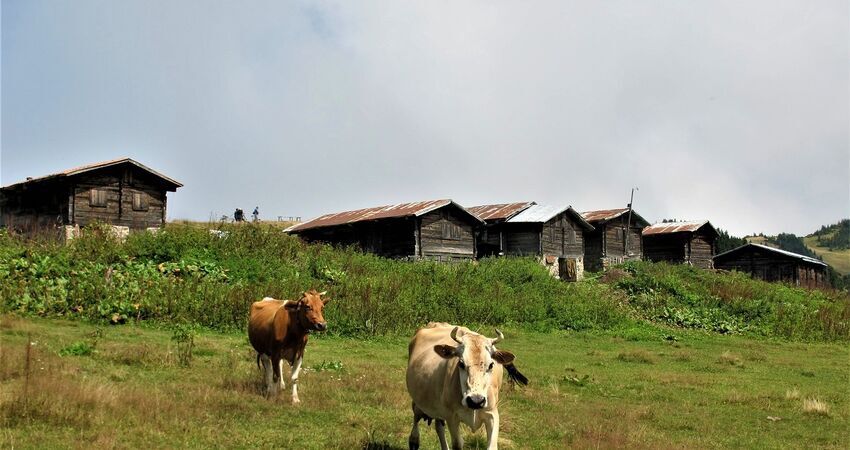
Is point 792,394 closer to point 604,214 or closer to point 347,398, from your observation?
point 347,398

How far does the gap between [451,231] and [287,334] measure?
3104 cm

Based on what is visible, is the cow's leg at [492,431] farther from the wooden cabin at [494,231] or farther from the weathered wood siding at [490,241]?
the weathered wood siding at [490,241]

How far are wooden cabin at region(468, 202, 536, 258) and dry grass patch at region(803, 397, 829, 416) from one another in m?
33.9

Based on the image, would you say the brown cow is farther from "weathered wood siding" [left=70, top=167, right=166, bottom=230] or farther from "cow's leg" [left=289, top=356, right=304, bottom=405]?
"weathered wood siding" [left=70, top=167, right=166, bottom=230]

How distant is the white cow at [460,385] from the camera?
25.1 ft

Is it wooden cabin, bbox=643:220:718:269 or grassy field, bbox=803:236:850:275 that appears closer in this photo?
wooden cabin, bbox=643:220:718:269

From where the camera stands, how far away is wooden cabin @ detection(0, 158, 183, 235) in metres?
34.0

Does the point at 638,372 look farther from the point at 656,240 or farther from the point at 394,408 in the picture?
the point at 656,240

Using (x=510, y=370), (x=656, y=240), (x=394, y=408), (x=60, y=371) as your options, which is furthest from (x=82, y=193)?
(x=656, y=240)

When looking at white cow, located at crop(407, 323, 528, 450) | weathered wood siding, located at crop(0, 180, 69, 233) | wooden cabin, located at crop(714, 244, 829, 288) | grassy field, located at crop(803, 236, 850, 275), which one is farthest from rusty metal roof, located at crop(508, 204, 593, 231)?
grassy field, located at crop(803, 236, 850, 275)

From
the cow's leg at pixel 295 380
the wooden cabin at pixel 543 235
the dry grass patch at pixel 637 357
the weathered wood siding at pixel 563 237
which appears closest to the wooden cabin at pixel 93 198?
the wooden cabin at pixel 543 235

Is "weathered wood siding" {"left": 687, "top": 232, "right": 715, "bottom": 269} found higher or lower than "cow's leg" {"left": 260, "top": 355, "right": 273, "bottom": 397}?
higher

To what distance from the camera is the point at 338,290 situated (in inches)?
1000

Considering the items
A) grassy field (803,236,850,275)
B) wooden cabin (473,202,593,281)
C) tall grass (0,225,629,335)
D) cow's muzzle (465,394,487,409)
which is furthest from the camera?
grassy field (803,236,850,275)
